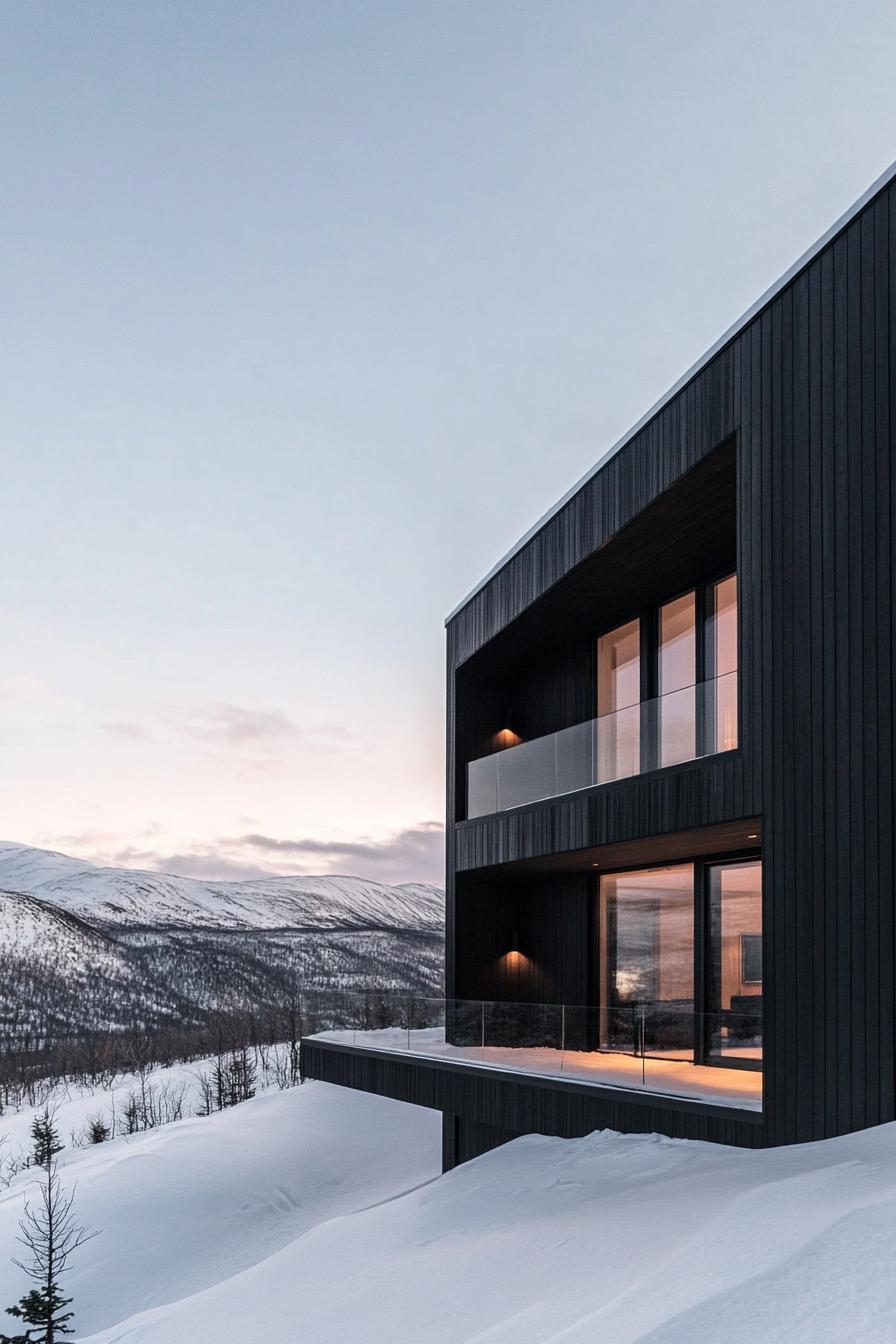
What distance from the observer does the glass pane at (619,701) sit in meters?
12.3

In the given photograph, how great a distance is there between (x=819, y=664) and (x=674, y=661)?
5391mm

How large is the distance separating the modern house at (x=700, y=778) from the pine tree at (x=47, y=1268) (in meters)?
4.85

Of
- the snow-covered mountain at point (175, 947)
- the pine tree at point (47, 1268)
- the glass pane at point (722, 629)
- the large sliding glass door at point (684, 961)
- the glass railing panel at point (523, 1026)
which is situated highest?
the glass pane at point (722, 629)

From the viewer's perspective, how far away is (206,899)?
136375 millimetres

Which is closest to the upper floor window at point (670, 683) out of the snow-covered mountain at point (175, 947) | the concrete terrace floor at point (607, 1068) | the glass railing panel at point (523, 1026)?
the glass railing panel at point (523, 1026)

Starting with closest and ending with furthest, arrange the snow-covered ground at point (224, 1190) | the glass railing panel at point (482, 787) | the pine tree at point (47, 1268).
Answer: the pine tree at point (47, 1268), the glass railing panel at point (482, 787), the snow-covered ground at point (224, 1190)

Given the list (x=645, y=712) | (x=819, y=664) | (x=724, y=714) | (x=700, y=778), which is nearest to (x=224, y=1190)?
(x=645, y=712)

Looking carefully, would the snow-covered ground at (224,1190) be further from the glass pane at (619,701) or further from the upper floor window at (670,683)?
the upper floor window at (670,683)

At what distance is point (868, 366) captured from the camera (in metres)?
8.52

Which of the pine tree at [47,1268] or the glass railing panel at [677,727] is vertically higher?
the glass railing panel at [677,727]

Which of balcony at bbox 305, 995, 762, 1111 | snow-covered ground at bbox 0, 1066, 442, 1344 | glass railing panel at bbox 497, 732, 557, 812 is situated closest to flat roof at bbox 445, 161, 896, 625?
glass railing panel at bbox 497, 732, 557, 812

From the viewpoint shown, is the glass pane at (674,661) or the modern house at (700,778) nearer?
the modern house at (700,778)

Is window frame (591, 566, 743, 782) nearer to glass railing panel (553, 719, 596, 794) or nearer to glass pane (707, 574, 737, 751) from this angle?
glass pane (707, 574, 737, 751)

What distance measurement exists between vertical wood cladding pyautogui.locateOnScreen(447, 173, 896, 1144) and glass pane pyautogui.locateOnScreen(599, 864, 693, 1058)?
10.6 ft
